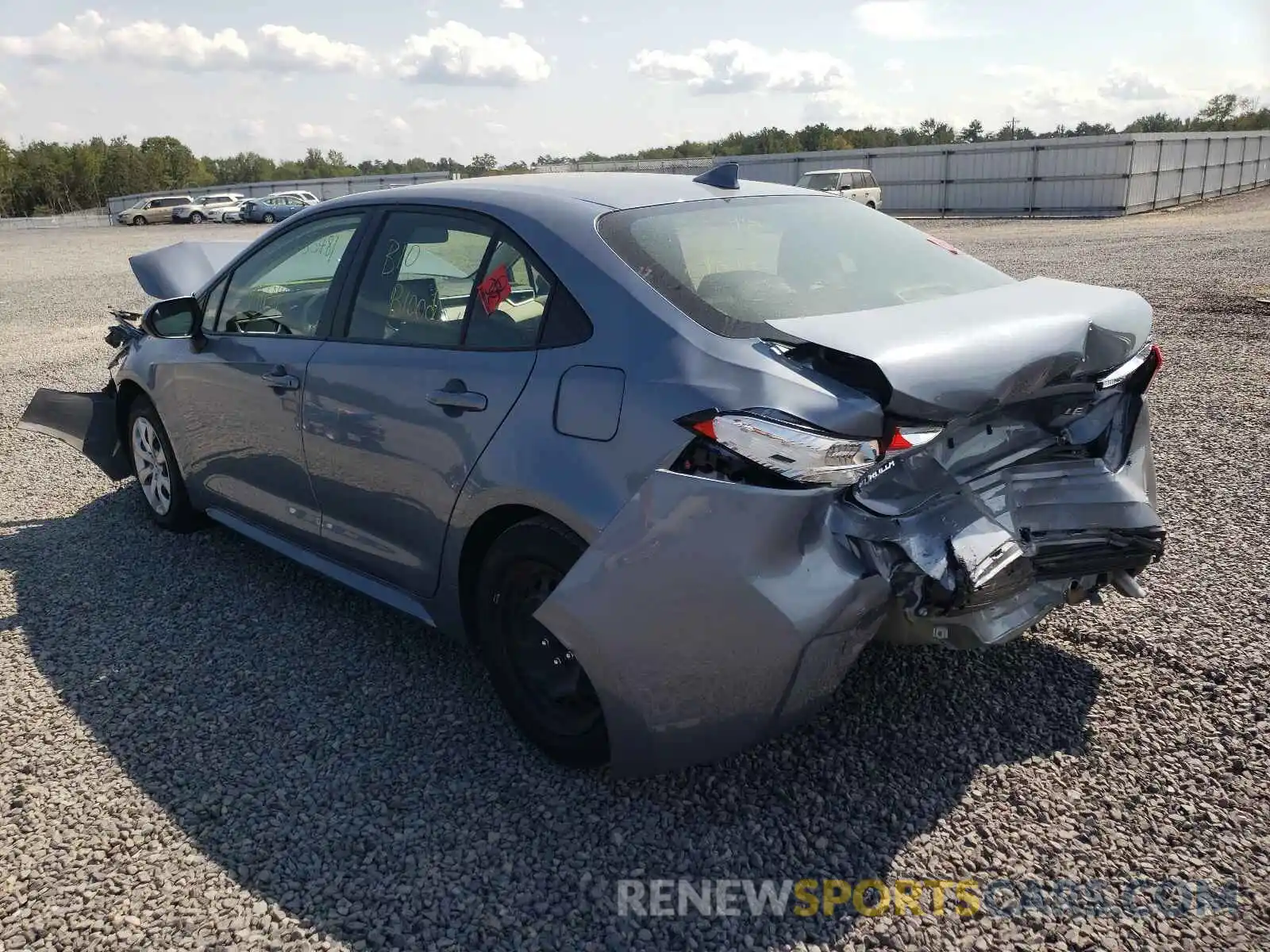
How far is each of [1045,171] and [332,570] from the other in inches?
1232

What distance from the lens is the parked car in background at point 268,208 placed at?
4357 cm

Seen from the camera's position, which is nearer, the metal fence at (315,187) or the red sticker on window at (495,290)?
the red sticker on window at (495,290)

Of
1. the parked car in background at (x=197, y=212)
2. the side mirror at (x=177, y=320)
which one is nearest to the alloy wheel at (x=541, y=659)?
the side mirror at (x=177, y=320)

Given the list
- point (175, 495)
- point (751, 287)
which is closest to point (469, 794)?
point (751, 287)

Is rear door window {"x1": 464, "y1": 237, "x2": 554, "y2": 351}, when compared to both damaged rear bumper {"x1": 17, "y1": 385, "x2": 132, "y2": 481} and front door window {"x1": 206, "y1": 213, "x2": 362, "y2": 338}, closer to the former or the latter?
front door window {"x1": 206, "y1": 213, "x2": 362, "y2": 338}

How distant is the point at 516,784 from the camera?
9.56 feet

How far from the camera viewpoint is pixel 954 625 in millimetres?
2572

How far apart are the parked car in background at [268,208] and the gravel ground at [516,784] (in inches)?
1686

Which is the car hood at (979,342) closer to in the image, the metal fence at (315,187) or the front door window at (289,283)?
the front door window at (289,283)

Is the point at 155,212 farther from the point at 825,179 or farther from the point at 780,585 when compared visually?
the point at 780,585

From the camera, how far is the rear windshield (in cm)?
277

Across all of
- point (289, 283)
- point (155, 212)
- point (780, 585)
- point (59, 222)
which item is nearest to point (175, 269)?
point (289, 283)

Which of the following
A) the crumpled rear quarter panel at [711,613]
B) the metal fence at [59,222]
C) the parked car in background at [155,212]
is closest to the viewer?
the crumpled rear quarter panel at [711,613]

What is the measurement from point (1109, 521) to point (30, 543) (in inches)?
194
